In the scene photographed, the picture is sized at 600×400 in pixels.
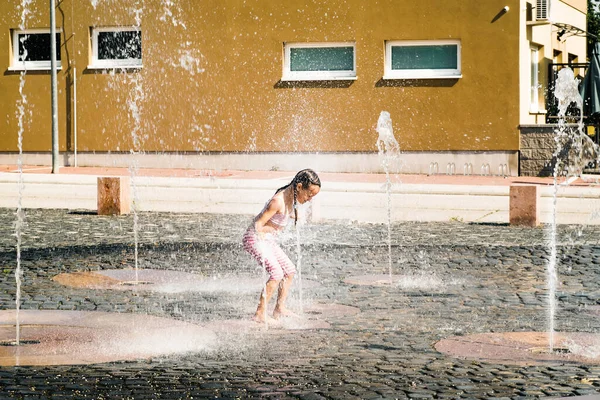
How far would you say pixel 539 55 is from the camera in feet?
85.7

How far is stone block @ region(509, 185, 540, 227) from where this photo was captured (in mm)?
15516

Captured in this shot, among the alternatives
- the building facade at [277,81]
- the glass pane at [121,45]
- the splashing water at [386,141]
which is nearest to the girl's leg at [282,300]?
the splashing water at [386,141]

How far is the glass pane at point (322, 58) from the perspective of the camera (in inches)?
960

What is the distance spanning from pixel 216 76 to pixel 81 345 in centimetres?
1851

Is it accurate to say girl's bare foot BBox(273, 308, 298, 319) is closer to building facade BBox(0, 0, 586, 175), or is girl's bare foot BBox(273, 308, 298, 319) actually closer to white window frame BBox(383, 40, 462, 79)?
building facade BBox(0, 0, 586, 175)

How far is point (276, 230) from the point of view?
331 inches

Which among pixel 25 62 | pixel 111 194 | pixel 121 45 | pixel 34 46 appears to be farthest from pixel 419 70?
pixel 25 62

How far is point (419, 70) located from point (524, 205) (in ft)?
28.4

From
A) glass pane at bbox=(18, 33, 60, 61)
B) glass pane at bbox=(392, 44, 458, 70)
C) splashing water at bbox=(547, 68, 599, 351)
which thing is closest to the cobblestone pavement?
splashing water at bbox=(547, 68, 599, 351)

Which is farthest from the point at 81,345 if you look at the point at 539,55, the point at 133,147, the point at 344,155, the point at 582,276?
the point at 539,55

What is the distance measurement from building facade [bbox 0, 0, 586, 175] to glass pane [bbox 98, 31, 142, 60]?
0.03 m

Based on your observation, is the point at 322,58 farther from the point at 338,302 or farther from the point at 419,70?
the point at 338,302

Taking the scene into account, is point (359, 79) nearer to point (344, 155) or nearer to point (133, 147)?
point (344, 155)

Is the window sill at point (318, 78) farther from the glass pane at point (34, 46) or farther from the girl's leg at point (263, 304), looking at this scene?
the girl's leg at point (263, 304)
